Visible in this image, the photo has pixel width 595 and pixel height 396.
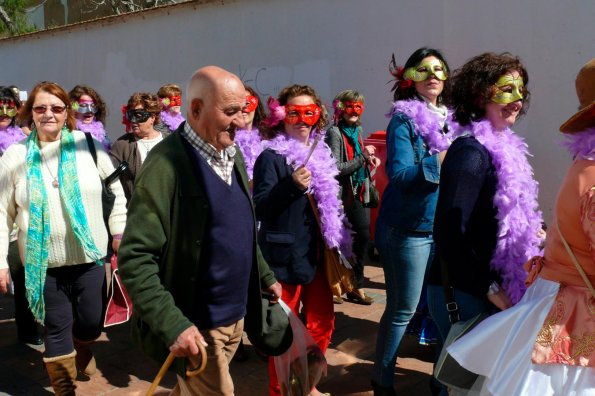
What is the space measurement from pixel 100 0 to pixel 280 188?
16.0 meters

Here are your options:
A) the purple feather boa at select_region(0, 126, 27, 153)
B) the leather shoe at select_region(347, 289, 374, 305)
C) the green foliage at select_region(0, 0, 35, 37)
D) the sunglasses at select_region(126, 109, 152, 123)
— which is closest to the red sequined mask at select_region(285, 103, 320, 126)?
the sunglasses at select_region(126, 109, 152, 123)

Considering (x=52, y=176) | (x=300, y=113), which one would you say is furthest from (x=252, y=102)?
(x=52, y=176)

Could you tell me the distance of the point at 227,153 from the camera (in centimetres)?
266

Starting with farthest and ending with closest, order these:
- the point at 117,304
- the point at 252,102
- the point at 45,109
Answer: the point at 252,102
the point at 117,304
the point at 45,109

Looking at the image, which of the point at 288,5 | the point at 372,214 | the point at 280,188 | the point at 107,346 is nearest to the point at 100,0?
the point at 288,5

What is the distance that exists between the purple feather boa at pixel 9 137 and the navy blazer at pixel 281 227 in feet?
9.58

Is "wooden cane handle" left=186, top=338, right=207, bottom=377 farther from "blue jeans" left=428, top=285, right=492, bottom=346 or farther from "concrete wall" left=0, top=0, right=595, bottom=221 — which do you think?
"concrete wall" left=0, top=0, right=595, bottom=221

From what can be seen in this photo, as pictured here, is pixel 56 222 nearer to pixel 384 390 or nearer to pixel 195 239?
pixel 195 239

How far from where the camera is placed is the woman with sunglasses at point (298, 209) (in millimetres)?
3604

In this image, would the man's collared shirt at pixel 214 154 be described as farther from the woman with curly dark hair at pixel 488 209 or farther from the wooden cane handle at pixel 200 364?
the woman with curly dark hair at pixel 488 209

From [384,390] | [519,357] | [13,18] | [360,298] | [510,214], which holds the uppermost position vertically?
[13,18]

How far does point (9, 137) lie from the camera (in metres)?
5.56

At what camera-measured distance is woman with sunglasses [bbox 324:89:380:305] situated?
19.3 ft

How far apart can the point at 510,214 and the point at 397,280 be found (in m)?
0.88
